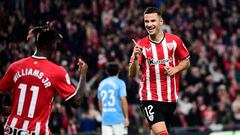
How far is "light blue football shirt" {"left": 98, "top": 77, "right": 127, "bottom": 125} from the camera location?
12.8 m

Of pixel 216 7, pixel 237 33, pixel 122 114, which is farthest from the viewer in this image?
pixel 216 7

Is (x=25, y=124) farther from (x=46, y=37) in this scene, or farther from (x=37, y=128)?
(x=46, y=37)

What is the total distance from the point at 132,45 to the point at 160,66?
32.9 ft

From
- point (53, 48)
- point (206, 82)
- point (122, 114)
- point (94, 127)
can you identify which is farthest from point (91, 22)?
point (53, 48)

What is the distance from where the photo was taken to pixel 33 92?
6805 mm

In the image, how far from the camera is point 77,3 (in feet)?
71.7

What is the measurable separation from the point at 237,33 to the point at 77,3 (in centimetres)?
553

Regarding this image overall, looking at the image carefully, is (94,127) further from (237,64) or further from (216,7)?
(216,7)

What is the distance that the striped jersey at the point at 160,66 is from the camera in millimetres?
9594

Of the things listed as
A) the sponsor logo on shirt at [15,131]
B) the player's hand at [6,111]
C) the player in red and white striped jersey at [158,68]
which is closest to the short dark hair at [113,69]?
the player in red and white striped jersey at [158,68]

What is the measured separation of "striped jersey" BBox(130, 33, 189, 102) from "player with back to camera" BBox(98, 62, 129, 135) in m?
3.13

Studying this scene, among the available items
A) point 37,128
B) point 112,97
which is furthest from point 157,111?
point 112,97

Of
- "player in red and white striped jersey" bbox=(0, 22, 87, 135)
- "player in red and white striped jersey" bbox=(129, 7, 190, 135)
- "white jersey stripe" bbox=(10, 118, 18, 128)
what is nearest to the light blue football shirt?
"player in red and white striped jersey" bbox=(129, 7, 190, 135)

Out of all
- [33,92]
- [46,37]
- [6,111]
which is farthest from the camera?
[6,111]
